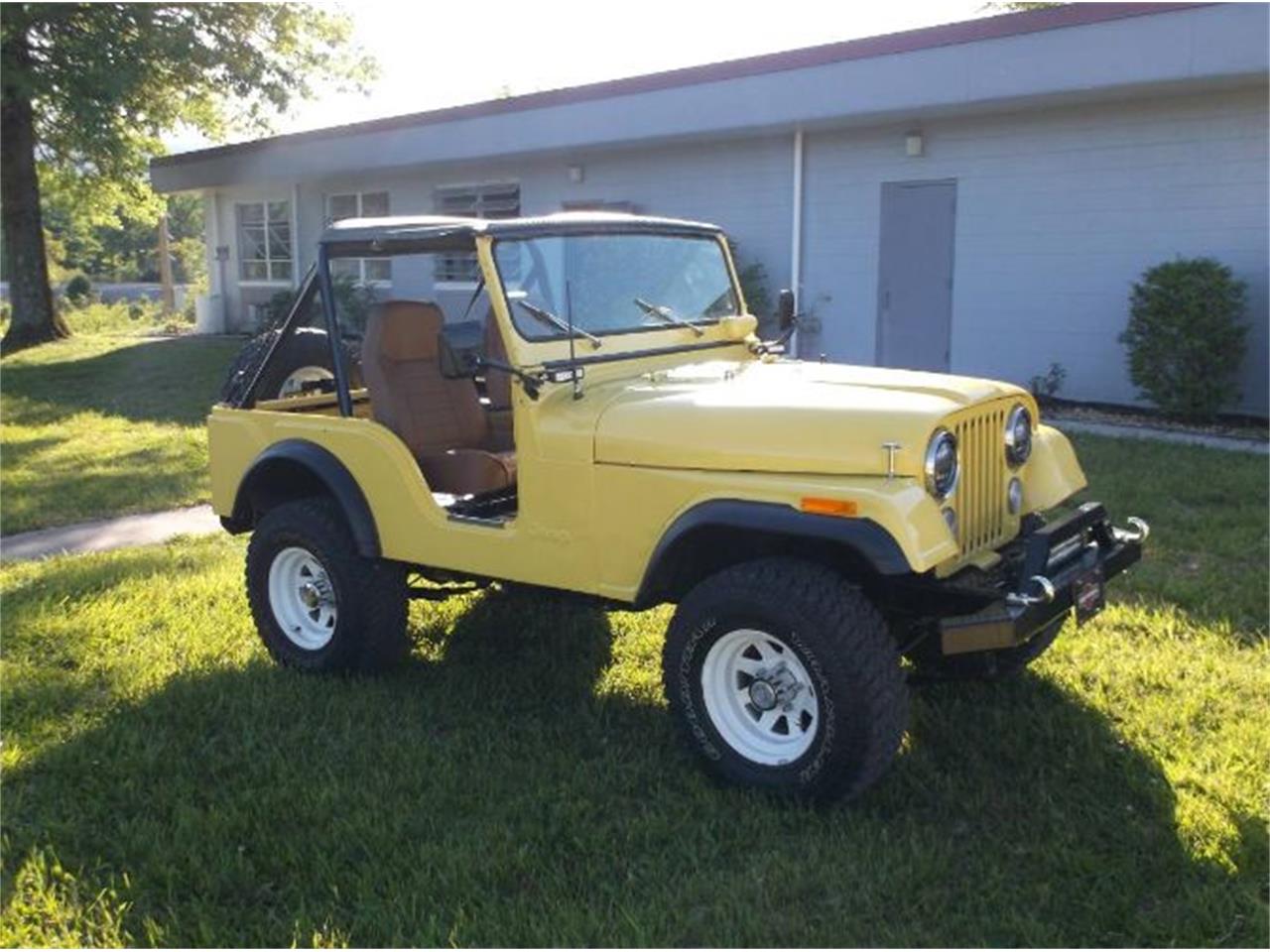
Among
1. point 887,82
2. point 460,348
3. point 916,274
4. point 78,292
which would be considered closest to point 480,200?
point 916,274

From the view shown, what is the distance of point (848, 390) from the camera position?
381 centimetres

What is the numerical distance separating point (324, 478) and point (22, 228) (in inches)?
736

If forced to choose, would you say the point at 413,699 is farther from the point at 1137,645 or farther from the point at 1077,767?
the point at 1137,645

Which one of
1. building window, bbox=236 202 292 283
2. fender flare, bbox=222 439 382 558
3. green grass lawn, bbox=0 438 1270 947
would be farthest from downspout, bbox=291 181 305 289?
fender flare, bbox=222 439 382 558

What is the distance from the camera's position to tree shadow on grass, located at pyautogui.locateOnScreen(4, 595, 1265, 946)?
297 centimetres

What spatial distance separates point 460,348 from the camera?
15.5 feet

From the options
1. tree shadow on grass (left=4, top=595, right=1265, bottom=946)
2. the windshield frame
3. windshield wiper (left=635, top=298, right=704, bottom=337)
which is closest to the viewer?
tree shadow on grass (left=4, top=595, right=1265, bottom=946)

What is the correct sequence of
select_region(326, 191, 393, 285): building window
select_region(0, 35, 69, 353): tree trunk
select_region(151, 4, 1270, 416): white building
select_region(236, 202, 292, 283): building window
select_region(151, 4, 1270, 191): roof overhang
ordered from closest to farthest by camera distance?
select_region(151, 4, 1270, 191): roof overhang → select_region(151, 4, 1270, 416): white building → select_region(326, 191, 393, 285): building window → select_region(0, 35, 69, 353): tree trunk → select_region(236, 202, 292, 283): building window

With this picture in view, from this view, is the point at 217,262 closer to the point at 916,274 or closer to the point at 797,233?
the point at 797,233

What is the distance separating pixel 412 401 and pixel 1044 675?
2738 millimetres

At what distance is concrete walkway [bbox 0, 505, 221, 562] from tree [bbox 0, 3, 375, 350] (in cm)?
1232

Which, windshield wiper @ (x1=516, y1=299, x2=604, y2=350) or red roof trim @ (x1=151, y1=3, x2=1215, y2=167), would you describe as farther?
red roof trim @ (x1=151, y1=3, x2=1215, y2=167)

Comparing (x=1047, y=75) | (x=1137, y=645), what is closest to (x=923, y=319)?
(x=1047, y=75)

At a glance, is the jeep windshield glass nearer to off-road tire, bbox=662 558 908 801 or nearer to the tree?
off-road tire, bbox=662 558 908 801
